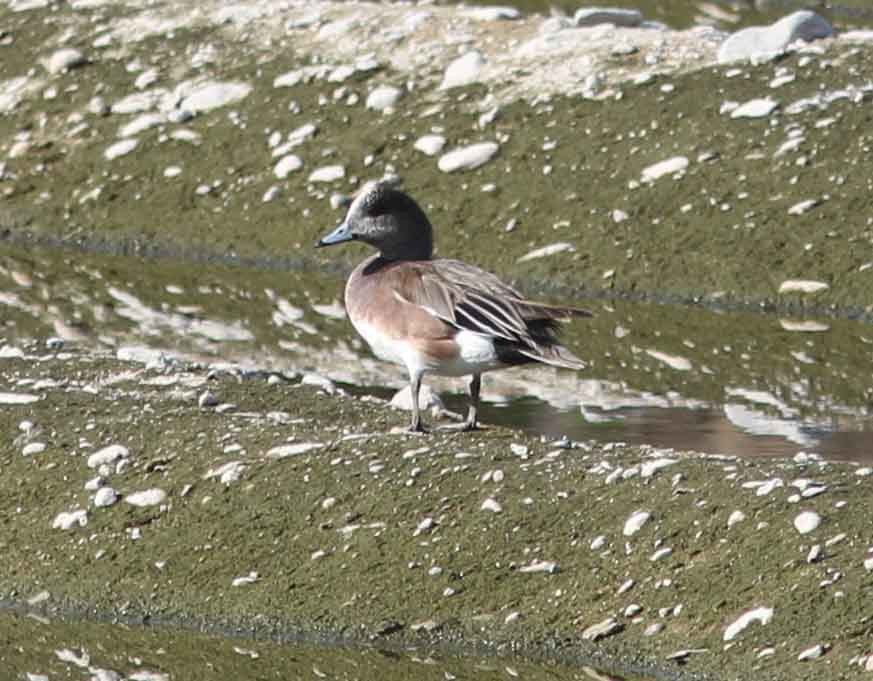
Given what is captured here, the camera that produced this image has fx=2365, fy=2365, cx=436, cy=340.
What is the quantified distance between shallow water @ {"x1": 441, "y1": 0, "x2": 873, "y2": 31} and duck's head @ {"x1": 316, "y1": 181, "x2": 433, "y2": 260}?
2673 centimetres

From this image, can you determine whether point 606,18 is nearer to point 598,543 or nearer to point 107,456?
point 107,456

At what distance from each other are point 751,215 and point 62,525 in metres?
12.7

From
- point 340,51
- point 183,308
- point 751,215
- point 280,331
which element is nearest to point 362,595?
point 280,331

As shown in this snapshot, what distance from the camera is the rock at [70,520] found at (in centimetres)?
1501

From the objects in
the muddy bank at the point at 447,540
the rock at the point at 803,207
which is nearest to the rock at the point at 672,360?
the rock at the point at 803,207

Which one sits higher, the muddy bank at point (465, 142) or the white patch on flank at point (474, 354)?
the white patch on flank at point (474, 354)

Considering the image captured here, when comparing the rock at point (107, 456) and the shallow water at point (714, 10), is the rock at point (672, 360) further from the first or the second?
the shallow water at point (714, 10)

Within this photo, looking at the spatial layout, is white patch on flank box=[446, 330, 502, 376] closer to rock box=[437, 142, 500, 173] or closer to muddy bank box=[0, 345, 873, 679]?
muddy bank box=[0, 345, 873, 679]

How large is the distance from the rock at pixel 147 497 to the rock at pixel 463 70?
1572 centimetres

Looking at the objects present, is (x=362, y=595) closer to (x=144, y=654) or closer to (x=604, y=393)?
(x=144, y=654)

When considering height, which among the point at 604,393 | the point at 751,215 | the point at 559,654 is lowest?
the point at 751,215

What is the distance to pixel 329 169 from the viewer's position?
2892cm

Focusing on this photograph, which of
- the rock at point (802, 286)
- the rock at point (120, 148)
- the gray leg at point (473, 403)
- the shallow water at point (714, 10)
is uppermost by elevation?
the gray leg at point (473, 403)

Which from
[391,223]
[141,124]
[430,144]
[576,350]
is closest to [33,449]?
[391,223]
